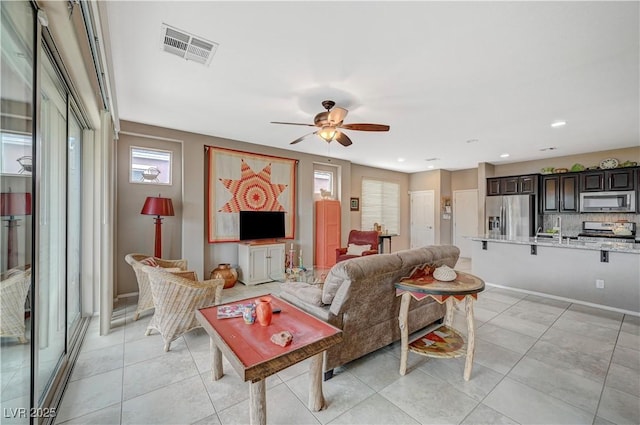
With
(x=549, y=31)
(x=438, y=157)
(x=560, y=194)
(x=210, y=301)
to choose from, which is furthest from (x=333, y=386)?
(x=560, y=194)

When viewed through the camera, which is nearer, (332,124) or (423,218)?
(332,124)

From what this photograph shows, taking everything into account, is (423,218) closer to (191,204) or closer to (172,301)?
(191,204)

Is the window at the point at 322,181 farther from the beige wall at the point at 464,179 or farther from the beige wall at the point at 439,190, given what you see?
the beige wall at the point at 464,179

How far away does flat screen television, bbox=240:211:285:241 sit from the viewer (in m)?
4.84

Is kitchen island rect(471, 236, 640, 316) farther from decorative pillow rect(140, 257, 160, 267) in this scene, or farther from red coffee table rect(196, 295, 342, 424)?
decorative pillow rect(140, 257, 160, 267)

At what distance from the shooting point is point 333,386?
200 centimetres

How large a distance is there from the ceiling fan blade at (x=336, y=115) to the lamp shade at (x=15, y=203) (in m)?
2.43

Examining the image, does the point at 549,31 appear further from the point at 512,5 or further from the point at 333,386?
the point at 333,386

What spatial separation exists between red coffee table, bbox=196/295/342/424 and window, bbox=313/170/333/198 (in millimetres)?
4439

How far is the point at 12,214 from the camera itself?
1278 millimetres

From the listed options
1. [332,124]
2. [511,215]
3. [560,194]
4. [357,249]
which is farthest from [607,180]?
[332,124]

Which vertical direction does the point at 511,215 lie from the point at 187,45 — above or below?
below

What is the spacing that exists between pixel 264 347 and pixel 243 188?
150 inches

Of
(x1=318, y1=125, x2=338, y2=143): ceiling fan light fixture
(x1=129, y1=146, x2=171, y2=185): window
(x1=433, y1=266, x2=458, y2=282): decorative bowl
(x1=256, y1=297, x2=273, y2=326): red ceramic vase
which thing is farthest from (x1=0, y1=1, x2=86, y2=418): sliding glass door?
(x1=433, y1=266, x2=458, y2=282): decorative bowl
